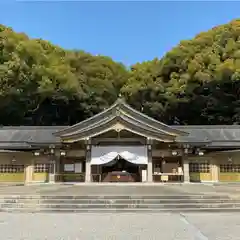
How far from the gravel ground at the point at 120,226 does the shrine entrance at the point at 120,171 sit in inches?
350

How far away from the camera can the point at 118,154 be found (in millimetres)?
18969

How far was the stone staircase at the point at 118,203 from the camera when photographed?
1071 cm

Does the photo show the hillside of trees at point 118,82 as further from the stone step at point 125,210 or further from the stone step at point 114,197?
the stone step at point 125,210

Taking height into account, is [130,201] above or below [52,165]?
below

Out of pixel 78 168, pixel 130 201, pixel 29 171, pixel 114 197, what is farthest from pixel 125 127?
pixel 130 201

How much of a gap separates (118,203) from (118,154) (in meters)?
8.03

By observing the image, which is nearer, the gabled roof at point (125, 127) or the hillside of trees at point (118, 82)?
the gabled roof at point (125, 127)

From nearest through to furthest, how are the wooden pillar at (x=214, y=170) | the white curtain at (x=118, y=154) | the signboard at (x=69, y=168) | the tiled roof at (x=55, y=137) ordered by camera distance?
the white curtain at (x=118, y=154) → the wooden pillar at (x=214, y=170) → the tiled roof at (x=55, y=137) → the signboard at (x=69, y=168)

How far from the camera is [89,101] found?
3372cm

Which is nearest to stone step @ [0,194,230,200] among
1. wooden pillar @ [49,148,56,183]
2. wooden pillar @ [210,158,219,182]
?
wooden pillar @ [49,148,56,183]

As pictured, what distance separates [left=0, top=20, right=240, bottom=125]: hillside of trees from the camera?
95.2 ft

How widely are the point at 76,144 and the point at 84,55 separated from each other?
63.7 ft

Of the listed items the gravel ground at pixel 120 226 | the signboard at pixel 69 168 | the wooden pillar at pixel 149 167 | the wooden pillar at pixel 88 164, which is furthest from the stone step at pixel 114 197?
the signboard at pixel 69 168

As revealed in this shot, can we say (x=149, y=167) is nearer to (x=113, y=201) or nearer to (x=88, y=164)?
(x=88, y=164)
